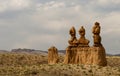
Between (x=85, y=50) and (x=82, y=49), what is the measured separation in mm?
1122

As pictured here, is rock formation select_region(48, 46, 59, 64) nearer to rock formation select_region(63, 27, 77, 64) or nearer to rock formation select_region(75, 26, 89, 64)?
rock formation select_region(63, 27, 77, 64)

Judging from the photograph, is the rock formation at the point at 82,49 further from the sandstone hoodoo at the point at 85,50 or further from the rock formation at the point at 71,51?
the rock formation at the point at 71,51

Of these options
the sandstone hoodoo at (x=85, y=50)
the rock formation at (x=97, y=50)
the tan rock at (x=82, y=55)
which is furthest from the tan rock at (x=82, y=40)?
the rock formation at (x=97, y=50)

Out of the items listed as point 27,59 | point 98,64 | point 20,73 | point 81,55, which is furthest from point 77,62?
point 27,59

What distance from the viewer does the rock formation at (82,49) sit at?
2740 inches

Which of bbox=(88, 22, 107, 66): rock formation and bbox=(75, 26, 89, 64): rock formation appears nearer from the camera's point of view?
bbox=(88, 22, 107, 66): rock formation

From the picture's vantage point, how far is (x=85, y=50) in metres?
69.4

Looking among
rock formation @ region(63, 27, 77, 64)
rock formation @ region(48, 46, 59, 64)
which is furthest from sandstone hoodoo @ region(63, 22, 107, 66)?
rock formation @ region(48, 46, 59, 64)

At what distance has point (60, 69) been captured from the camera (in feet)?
206

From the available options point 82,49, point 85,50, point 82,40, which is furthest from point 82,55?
point 82,40

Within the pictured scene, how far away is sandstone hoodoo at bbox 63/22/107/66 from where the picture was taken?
216 ft

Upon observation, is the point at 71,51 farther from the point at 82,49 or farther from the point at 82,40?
the point at 82,40

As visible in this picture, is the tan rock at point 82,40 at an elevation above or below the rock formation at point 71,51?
above

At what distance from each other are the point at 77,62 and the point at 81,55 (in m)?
1.93
